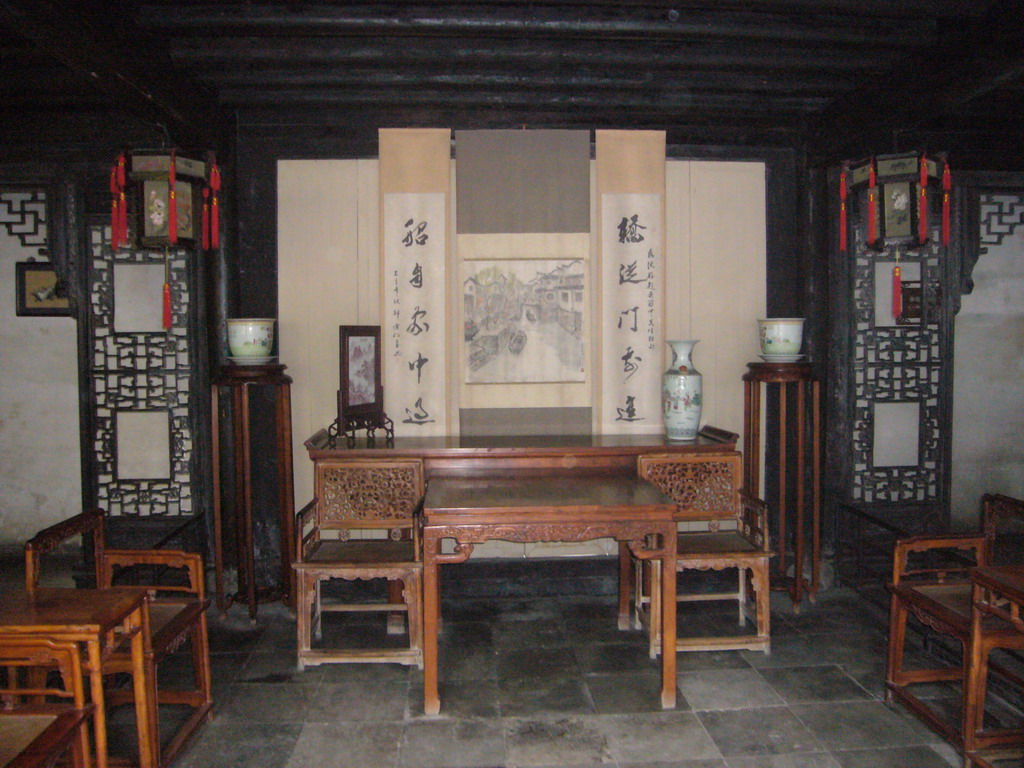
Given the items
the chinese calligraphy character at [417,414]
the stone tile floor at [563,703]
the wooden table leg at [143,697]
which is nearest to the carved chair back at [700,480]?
the stone tile floor at [563,703]

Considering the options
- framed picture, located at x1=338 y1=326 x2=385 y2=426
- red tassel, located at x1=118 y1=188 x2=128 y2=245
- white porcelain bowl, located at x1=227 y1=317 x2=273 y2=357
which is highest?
red tassel, located at x1=118 y1=188 x2=128 y2=245

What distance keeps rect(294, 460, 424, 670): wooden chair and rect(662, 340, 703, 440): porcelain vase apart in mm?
1272

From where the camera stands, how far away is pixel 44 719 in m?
1.87

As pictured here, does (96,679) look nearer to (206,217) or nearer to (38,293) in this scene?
(206,217)

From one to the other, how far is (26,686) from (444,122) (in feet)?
10.0

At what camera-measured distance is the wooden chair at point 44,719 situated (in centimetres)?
174

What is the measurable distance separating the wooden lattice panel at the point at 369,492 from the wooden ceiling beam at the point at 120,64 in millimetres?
1702

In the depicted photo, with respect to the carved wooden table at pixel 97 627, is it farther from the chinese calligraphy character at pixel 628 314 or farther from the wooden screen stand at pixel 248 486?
the chinese calligraphy character at pixel 628 314

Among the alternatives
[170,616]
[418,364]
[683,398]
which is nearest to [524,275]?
[418,364]

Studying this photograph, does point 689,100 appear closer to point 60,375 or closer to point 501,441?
point 501,441

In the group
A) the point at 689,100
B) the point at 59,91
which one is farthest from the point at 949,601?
the point at 59,91

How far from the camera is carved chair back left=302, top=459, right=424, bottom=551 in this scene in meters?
3.55

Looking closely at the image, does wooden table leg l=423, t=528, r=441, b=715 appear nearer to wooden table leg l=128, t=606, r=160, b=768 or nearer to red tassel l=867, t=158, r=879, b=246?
wooden table leg l=128, t=606, r=160, b=768

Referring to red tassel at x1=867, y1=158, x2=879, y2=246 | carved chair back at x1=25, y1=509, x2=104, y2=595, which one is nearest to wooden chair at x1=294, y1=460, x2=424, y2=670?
carved chair back at x1=25, y1=509, x2=104, y2=595
